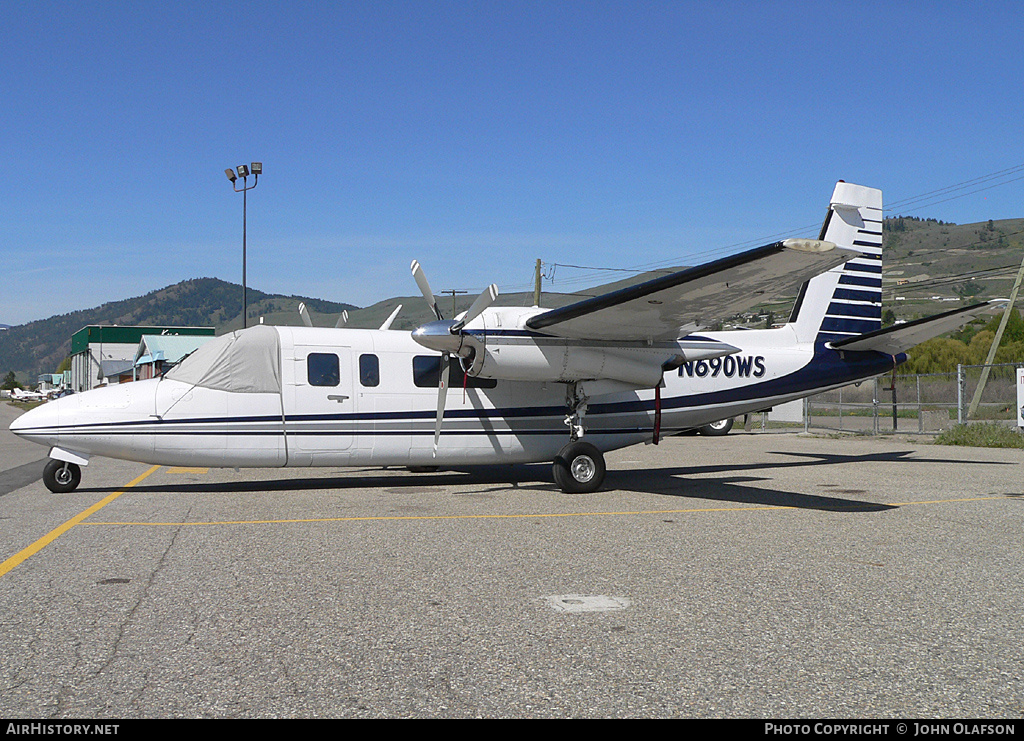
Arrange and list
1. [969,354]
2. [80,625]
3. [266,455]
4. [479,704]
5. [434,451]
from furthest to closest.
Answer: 1. [969,354]
2. [434,451]
3. [266,455]
4. [80,625]
5. [479,704]

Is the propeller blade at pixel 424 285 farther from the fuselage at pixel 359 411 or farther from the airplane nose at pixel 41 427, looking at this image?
the airplane nose at pixel 41 427

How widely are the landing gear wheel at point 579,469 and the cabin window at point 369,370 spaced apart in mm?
3056

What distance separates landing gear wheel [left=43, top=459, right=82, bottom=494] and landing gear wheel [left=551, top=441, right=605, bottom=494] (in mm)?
7035

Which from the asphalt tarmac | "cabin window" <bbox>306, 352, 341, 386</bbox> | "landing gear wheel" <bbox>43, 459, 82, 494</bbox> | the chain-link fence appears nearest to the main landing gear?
the asphalt tarmac

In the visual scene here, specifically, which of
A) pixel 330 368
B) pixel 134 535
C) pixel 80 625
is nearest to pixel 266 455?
pixel 330 368

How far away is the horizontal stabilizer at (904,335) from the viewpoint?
13516 mm

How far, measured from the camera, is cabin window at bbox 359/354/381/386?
12.6 metres

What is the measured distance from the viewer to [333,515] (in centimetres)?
964

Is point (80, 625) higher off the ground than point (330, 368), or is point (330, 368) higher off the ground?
point (330, 368)

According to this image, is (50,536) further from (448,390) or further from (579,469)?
(579,469)

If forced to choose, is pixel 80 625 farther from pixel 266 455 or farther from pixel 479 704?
pixel 266 455

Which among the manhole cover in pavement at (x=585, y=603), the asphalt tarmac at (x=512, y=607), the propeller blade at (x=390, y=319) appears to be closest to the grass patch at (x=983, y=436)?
the asphalt tarmac at (x=512, y=607)

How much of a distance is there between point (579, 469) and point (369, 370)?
357 cm
